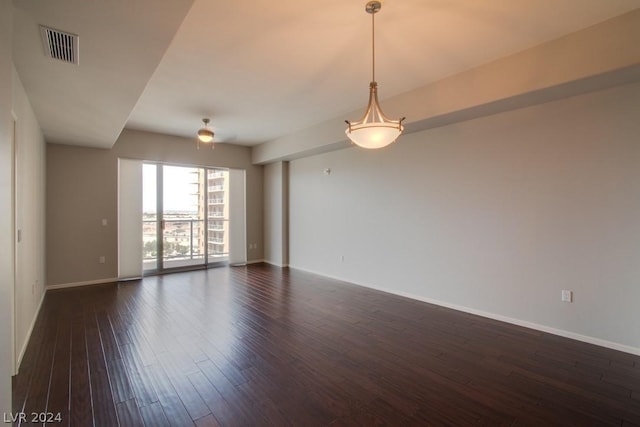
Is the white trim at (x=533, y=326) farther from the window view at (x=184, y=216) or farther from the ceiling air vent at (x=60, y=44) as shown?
the ceiling air vent at (x=60, y=44)

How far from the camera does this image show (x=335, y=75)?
3.35 metres

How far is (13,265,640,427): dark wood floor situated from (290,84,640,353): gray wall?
1.25 ft

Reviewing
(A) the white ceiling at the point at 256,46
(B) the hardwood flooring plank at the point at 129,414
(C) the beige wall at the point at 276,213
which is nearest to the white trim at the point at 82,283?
(A) the white ceiling at the point at 256,46

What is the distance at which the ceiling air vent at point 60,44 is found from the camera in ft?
6.59

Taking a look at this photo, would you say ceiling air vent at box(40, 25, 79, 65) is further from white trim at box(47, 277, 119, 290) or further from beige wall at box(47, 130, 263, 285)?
white trim at box(47, 277, 119, 290)

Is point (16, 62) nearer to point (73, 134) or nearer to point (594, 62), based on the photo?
point (73, 134)

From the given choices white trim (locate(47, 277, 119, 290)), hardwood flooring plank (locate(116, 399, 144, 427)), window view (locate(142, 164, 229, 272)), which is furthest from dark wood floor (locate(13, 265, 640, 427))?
window view (locate(142, 164, 229, 272))

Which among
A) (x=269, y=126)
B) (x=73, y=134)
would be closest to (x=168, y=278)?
(x=73, y=134)

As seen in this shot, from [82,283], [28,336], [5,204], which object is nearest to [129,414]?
[5,204]

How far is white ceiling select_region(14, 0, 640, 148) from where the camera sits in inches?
78.0

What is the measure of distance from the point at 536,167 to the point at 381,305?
8.31 ft

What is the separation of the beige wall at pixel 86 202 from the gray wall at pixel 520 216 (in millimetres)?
4310

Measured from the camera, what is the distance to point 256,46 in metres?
2.76

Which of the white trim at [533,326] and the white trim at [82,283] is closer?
the white trim at [533,326]
